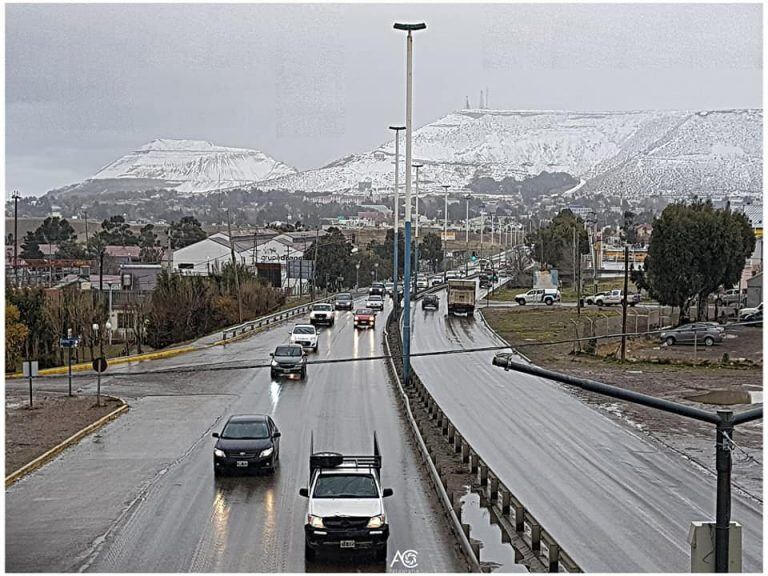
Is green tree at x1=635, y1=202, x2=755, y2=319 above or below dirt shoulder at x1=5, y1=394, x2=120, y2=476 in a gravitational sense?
above

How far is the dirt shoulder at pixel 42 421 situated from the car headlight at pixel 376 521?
37.2 ft

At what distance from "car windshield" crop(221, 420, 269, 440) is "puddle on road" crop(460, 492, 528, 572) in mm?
5735

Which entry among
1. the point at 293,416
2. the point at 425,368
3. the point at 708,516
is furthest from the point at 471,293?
the point at 708,516

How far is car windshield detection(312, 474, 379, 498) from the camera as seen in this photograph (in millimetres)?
17844

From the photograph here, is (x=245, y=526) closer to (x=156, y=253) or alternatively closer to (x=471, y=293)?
(x=471, y=293)

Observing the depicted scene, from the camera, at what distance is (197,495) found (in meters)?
21.8

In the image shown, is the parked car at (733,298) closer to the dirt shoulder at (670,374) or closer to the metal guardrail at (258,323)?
the dirt shoulder at (670,374)

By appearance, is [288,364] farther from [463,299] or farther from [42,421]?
[463,299]

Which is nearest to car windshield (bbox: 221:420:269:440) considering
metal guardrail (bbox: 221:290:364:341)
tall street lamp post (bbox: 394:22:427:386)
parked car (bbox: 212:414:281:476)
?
parked car (bbox: 212:414:281:476)

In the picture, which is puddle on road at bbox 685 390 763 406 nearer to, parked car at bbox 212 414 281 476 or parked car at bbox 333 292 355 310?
parked car at bbox 212 414 281 476

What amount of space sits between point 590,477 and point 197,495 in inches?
356

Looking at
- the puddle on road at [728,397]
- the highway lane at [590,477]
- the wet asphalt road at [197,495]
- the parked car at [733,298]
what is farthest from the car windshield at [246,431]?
the parked car at [733,298]

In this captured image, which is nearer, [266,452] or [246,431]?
[266,452]

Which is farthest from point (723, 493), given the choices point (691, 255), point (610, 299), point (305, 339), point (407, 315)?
point (610, 299)
